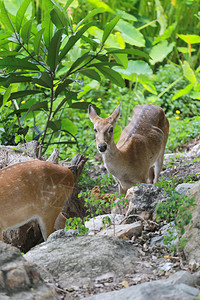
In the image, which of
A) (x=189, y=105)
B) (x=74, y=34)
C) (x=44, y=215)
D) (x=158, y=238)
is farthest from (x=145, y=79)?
(x=158, y=238)

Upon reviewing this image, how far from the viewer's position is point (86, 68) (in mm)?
5445

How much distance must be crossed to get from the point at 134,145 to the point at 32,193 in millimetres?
1805

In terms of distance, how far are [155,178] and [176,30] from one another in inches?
203

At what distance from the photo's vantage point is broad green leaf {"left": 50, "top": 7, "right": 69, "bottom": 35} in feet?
16.2

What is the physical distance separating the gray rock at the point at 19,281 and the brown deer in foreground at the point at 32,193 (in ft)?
5.04

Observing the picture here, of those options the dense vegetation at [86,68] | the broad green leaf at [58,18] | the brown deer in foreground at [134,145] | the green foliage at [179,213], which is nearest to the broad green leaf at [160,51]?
the dense vegetation at [86,68]

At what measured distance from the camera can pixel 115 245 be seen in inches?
134

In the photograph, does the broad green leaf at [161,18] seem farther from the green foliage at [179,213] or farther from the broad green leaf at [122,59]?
the green foliage at [179,213]

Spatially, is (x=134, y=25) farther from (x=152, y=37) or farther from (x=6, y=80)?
(x=6, y=80)

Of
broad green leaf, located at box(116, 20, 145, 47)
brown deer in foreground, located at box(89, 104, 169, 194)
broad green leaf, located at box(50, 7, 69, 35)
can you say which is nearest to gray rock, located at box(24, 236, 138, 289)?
→ brown deer in foreground, located at box(89, 104, 169, 194)

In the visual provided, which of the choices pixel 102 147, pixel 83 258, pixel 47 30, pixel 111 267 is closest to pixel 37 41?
pixel 47 30

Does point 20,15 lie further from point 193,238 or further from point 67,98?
point 193,238

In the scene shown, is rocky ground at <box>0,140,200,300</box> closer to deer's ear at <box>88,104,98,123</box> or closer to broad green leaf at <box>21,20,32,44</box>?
deer's ear at <box>88,104,98,123</box>

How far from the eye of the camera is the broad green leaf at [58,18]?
16.2 ft
